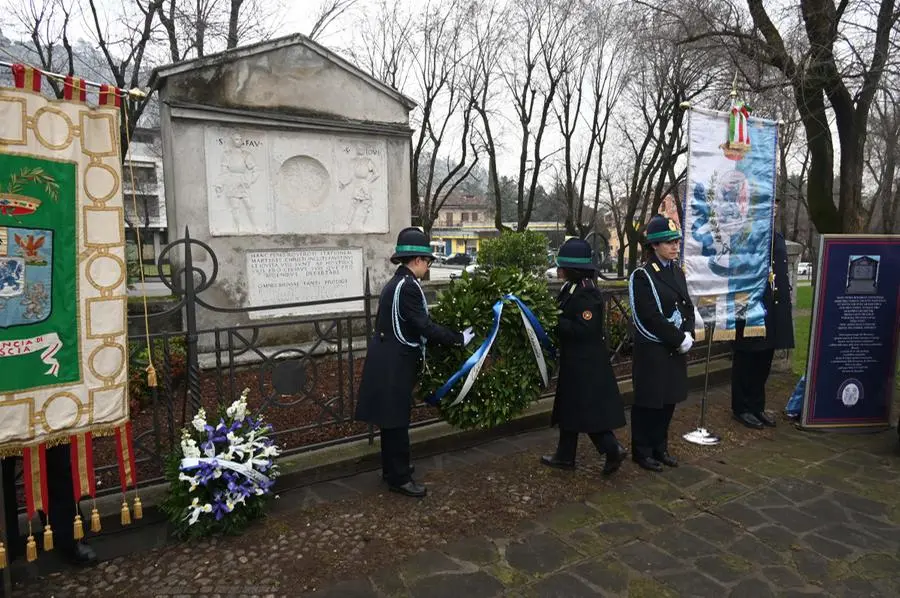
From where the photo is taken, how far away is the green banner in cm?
260

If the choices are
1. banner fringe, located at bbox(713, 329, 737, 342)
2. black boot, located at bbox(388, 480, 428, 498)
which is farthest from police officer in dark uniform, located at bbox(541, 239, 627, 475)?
banner fringe, located at bbox(713, 329, 737, 342)

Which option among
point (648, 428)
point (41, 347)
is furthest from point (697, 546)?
point (41, 347)

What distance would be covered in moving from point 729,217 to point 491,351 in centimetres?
259

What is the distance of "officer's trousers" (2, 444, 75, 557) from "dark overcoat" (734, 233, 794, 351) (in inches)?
209

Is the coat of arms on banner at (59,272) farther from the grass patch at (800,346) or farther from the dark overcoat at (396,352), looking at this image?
the grass patch at (800,346)

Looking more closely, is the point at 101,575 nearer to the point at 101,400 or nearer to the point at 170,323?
the point at 101,400

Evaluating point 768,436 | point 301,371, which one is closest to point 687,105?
point 768,436

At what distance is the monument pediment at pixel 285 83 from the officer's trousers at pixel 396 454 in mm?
4630

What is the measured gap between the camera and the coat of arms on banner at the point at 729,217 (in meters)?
5.00

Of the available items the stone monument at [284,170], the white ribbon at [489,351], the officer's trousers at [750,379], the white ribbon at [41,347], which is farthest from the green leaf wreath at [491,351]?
the stone monument at [284,170]

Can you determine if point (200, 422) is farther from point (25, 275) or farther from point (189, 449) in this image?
point (25, 275)

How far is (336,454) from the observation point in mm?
4348

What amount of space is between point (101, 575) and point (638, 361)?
3.74 m

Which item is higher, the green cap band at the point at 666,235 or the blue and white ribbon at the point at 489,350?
the green cap band at the point at 666,235
